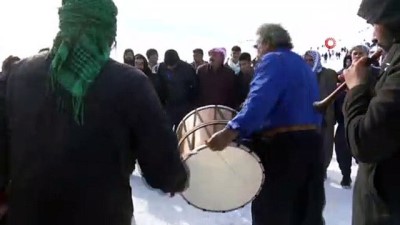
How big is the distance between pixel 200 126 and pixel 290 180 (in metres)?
0.62

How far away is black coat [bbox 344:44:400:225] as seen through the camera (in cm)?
211

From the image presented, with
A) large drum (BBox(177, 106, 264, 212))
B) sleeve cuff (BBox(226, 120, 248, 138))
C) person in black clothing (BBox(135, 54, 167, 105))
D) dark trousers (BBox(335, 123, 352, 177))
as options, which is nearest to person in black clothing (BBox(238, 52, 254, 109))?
person in black clothing (BBox(135, 54, 167, 105))

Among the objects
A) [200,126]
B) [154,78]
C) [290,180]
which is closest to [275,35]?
[200,126]

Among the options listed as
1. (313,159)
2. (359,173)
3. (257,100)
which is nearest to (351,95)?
(359,173)

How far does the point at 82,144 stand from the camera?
6.74 ft

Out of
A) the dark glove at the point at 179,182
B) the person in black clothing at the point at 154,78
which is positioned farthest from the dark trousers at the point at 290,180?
the person in black clothing at the point at 154,78

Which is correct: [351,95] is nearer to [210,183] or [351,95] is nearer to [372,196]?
[372,196]

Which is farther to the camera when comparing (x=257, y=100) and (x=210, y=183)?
(x=210, y=183)

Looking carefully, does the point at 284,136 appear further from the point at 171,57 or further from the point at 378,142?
the point at 171,57

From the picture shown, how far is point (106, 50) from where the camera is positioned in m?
2.13

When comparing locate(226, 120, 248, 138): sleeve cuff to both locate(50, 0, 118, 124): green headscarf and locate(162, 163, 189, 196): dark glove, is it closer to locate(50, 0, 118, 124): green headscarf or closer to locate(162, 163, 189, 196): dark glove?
locate(162, 163, 189, 196): dark glove

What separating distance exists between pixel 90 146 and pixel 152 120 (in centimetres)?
22

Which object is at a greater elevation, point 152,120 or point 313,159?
point 152,120

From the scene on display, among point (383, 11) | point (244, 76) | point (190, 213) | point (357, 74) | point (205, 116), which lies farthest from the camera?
point (244, 76)
